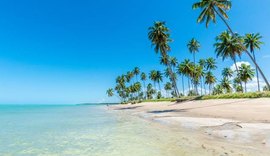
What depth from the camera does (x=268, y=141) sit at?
7.97 meters

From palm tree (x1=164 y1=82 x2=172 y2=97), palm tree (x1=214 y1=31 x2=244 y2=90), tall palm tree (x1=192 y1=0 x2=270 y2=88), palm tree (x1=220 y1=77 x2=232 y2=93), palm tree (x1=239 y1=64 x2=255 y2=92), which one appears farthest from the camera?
palm tree (x1=164 y1=82 x2=172 y2=97)

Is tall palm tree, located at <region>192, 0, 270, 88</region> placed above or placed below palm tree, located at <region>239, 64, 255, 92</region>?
above

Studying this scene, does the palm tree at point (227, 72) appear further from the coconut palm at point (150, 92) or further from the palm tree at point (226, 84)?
the coconut palm at point (150, 92)

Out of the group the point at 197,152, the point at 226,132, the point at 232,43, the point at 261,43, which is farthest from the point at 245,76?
the point at 197,152

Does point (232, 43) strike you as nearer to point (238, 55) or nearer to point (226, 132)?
point (238, 55)

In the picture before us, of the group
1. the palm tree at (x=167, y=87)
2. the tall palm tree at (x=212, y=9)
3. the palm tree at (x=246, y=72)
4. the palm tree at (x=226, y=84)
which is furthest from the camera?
the palm tree at (x=167, y=87)

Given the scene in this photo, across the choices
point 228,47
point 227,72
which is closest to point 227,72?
point 227,72

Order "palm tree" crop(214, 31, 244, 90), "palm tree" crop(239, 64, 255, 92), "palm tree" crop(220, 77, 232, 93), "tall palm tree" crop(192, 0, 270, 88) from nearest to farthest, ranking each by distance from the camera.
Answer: "tall palm tree" crop(192, 0, 270, 88)
"palm tree" crop(214, 31, 244, 90)
"palm tree" crop(239, 64, 255, 92)
"palm tree" crop(220, 77, 232, 93)

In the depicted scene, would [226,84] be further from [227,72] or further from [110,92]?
[110,92]

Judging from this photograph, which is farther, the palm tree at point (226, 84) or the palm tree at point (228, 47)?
the palm tree at point (226, 84)

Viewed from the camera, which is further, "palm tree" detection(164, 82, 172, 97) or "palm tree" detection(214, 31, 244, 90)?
"palm tree" detection(164, 82, 172, 97)

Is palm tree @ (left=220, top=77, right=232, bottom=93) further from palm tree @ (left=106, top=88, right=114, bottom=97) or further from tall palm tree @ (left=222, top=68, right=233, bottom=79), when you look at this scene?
palm tree @ (left=106, top=88, right=114, bottom=97)

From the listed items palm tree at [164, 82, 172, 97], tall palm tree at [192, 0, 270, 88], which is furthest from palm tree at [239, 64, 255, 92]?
palm tree at [164, 82, 172, 97]

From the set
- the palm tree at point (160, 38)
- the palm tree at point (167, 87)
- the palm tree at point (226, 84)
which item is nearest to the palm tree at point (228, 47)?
the palm tree at point (160, 38)
